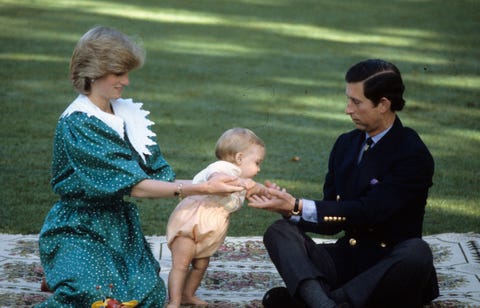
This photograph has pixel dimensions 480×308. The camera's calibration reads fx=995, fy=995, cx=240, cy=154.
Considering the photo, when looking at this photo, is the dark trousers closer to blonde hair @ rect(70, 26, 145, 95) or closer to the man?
the man

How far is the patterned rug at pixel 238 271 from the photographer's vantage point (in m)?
4.83

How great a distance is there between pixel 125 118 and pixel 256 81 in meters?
5.99

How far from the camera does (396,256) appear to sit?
14.2 feet

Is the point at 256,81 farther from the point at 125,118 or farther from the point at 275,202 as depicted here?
the point at 275,202

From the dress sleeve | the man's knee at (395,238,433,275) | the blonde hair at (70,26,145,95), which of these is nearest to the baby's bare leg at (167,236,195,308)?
the dress sleeve

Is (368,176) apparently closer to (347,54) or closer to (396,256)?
(396,256)

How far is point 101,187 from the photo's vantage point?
4406 mm

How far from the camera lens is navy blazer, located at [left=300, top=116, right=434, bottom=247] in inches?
177

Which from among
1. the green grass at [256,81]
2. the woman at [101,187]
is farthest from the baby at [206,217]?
the green grass at [256,81]

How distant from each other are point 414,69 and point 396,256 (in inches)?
281

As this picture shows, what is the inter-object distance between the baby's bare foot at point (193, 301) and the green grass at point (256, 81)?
1.38 m

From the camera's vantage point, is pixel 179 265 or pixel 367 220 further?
pixel 179 265

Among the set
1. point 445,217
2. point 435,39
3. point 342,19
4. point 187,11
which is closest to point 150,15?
point 187,11

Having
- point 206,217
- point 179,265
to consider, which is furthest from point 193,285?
point 206,217
